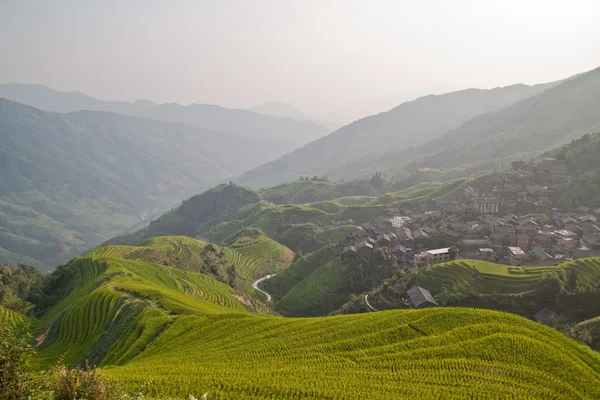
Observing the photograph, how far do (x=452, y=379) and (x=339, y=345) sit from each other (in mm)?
6638

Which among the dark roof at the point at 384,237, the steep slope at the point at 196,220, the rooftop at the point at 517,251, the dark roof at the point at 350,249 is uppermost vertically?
the steep slope at the point at 196,220

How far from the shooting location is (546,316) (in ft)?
136

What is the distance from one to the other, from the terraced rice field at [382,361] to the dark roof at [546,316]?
24.0 meters

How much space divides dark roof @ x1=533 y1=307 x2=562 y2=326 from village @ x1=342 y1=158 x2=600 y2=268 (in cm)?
1524

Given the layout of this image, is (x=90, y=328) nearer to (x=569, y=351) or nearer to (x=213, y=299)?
(x=213, y=299)

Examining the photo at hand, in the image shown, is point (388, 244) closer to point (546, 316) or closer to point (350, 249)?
point (350, 249)

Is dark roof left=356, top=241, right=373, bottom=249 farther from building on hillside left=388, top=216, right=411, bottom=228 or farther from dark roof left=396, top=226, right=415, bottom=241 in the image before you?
building on hillside left=388, top=216, right=411, bottom=228

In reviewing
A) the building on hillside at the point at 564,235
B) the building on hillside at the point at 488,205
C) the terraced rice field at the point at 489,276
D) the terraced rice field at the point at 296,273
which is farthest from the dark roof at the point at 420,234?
the building on hillside at the point at 564,235

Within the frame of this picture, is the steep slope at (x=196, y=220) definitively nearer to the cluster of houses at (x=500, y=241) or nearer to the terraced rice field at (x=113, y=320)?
the cluster of houses at (x=500, y=241)

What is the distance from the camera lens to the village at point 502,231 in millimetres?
60906

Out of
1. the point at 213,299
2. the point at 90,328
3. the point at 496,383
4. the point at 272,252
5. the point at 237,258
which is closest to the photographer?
the point at 496,383

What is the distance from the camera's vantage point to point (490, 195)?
95.2 m

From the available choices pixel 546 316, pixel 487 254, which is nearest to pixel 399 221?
pixel 487 254

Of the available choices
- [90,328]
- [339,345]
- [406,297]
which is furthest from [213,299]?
[339,345]
